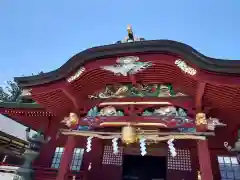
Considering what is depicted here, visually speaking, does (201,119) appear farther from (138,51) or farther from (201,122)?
(138,51)

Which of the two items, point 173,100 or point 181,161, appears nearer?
point 173,100

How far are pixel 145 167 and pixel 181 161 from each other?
3.50m

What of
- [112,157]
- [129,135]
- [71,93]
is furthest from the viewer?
[112,157]

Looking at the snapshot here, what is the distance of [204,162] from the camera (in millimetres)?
4820

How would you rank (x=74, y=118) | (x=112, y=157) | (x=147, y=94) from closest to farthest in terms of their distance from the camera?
(x=147, y=94), (x=74, y=118), (x=112, y=157)

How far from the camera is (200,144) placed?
199 inches

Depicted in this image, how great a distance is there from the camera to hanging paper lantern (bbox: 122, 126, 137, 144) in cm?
554

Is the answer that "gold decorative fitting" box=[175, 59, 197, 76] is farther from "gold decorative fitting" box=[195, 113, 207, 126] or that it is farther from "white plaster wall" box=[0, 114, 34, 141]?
"white plaster wall" box=[0, 114, 34, 141]

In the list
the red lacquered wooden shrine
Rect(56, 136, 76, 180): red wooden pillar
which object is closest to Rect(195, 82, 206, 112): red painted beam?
the red lacquered wooden shrine

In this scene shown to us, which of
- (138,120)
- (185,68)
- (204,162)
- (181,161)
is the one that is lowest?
(204,162)

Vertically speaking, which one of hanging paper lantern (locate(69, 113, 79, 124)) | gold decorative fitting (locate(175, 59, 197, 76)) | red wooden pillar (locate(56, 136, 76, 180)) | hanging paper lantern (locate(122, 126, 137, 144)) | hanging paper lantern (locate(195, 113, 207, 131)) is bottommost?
red wooden pillar (locate(56, 136, 76, 180))

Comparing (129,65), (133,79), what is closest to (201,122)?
(133,79)

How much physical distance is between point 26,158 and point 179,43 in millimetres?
6408

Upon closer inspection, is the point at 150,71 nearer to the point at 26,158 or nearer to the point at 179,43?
the point at 179,43
